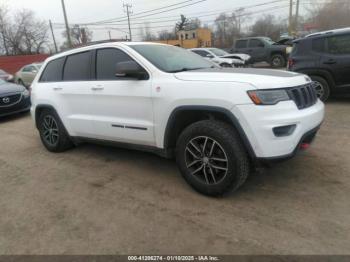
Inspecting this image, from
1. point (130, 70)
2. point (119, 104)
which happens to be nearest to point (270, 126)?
point (130, 70)

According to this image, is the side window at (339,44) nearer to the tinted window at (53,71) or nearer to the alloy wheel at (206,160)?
the alloy wheel at (206,160)

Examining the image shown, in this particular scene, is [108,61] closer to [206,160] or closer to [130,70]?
[130,70]

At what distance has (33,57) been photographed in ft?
110

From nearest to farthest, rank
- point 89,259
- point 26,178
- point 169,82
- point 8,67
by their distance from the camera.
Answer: point 89,259 → point 169,82 → point 26,178 → point 8,67

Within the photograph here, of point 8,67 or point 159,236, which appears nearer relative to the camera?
point 159,236

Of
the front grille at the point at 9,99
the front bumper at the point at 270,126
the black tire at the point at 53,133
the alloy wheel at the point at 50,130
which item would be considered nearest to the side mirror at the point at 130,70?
the front bumper at the point at 270,126

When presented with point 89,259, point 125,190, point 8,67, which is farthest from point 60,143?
point 8,67

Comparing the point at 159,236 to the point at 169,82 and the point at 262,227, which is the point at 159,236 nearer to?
the point at 262,227

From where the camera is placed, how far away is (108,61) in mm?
4340

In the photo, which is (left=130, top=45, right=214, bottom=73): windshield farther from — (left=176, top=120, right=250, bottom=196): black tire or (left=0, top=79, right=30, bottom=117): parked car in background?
(left=0, top=79, right=30, bottom=117): parked car in background

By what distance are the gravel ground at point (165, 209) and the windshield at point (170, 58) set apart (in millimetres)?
1400

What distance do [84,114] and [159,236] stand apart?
242 centimetres

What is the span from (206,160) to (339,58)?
523 centimetres

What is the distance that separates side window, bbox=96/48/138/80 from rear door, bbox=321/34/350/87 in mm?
5099
